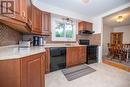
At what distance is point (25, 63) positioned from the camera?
0.97 meters

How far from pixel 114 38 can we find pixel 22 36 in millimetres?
6664

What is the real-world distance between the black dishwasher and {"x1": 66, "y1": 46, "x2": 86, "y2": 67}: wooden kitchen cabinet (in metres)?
0.18

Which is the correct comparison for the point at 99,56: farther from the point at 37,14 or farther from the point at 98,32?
the point at 37,14

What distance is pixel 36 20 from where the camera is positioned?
2.35 meters

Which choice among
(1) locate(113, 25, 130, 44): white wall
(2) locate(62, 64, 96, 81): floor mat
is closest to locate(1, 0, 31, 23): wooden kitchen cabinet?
(2) locate(62, 64, 96, 81): floor mat

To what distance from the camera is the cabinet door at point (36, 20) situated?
2.24 metres

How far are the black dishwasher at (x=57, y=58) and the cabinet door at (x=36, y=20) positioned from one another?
73 cm

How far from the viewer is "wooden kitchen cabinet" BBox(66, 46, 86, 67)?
3079mm

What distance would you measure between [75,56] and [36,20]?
6.44 ft

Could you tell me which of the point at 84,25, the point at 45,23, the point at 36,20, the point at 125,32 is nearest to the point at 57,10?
the point at 45,23

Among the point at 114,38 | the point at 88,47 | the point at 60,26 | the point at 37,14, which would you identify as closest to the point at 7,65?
the point at 37,14

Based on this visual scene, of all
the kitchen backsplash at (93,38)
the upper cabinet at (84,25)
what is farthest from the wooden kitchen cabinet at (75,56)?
the upper cabinet at (84,25)

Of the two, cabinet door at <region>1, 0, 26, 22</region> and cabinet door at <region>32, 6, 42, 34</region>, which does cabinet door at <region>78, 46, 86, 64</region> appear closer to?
cabinet door at <region>32, 6, 42, 34</region>

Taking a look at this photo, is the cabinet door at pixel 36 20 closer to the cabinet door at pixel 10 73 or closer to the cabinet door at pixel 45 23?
the cabinet door at pixel 45 23
